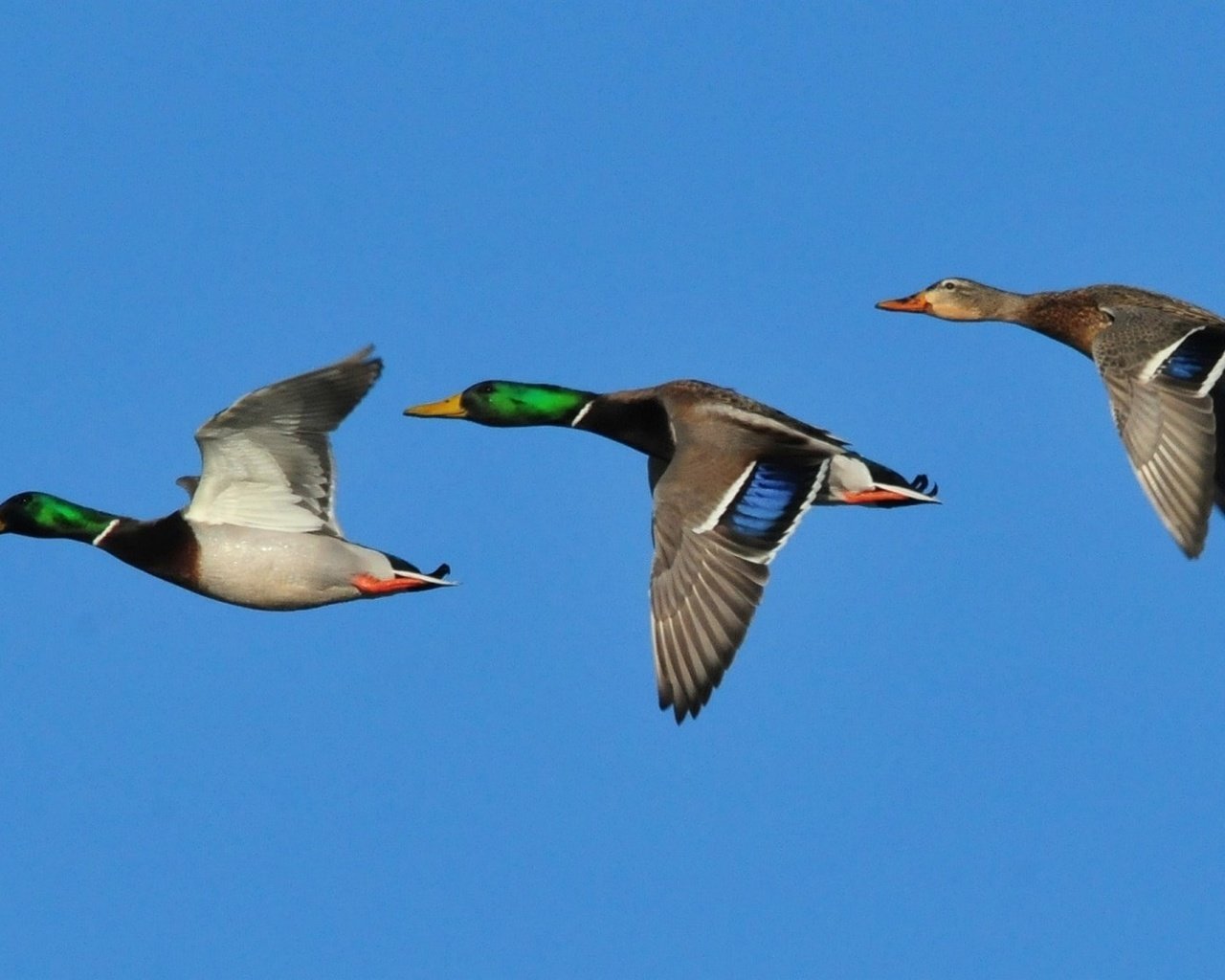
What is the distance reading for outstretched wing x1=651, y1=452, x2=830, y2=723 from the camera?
12.4 meters

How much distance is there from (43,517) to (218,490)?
4.20 feet

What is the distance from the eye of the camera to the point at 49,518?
1416 cm

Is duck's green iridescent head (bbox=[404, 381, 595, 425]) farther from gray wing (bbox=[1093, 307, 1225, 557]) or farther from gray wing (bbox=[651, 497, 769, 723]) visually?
gray wing (bbox=[1093, 307, 1225, 557])

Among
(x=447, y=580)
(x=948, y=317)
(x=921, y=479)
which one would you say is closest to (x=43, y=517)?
(x=447, y=580)

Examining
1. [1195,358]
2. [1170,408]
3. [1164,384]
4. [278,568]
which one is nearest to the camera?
[278,568]

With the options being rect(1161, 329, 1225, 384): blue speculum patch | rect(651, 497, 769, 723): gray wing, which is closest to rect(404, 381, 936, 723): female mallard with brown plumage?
rect(651, 497, 769, 723): gray wing

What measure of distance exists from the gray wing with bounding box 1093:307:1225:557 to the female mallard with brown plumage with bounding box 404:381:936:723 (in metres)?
1.16

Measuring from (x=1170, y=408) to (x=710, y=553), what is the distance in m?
2.72

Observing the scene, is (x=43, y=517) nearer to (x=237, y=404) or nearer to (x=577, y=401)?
(x=237, y=404)

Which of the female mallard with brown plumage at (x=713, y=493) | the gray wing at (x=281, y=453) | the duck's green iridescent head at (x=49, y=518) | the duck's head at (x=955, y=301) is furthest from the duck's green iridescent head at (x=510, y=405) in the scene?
the duck's head at (x=955, y=301)

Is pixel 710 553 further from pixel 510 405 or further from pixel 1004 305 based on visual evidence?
pixel 1004 305

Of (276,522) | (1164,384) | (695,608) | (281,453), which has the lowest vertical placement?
(695,608)

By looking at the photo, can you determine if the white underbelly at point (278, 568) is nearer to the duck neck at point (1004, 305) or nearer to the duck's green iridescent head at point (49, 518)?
the duck's green iridescent head at point (49, 518)

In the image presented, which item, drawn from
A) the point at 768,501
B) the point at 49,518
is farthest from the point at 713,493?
the point at 49,518
